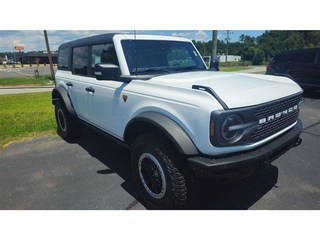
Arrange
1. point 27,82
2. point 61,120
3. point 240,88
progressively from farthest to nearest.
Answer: point 27,82 < point 61,120 < point 240,88

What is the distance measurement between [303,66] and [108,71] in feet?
29.9

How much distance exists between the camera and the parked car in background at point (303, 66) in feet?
28.2

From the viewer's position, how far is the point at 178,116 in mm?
2125

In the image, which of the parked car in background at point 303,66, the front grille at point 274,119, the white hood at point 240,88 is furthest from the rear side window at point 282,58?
the front grille at point 274,119

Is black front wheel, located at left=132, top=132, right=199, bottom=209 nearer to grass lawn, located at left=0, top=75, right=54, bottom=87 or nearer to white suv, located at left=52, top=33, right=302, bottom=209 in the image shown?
white suv, located at left=52, top=33, right=302, bottom=209

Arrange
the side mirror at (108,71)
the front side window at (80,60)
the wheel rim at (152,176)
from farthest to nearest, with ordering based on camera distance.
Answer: the front side window at (80,60)
the side mirror at (108,71)
the wheel rim at (152,176)

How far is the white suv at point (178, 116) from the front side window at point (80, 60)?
173mm

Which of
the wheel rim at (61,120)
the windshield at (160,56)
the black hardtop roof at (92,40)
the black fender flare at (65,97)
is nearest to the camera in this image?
the windshield at (160,56)

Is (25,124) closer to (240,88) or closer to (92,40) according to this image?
(92,40)

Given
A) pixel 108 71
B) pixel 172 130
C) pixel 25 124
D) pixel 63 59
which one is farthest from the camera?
pixel 25 124

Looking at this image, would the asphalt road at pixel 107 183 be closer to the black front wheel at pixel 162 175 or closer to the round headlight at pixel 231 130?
the black front wheel at pixel 162 175

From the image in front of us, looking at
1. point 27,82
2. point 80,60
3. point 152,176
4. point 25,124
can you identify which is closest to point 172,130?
point 152,176

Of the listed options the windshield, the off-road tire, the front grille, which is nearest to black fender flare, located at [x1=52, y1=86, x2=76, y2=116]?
the off-road tire

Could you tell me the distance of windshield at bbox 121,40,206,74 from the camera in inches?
117
